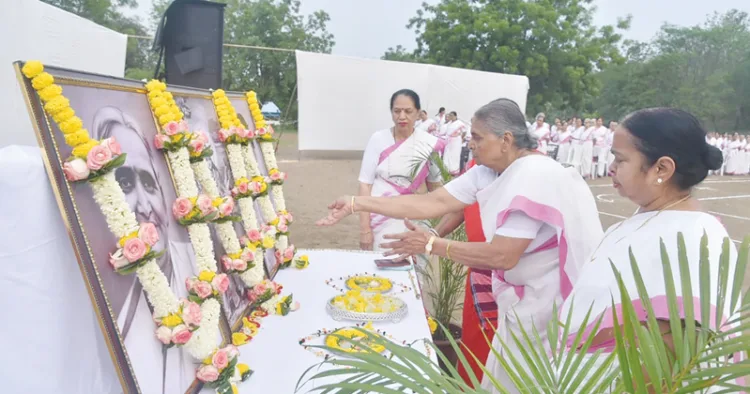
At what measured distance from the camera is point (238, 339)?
70.8 inches

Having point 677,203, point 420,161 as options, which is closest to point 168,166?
point 677,203

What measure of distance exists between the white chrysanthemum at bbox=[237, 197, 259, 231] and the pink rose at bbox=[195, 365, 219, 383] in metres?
0.83

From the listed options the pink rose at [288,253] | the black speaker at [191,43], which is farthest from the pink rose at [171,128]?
the black speaker at [191,43]

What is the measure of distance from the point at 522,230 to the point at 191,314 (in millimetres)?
1351

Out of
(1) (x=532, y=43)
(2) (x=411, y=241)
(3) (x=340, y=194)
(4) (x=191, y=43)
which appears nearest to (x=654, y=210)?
(2) (x=411, y=241)

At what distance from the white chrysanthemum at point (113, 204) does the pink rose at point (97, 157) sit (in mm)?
46

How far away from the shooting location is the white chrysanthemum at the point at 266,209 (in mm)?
2574

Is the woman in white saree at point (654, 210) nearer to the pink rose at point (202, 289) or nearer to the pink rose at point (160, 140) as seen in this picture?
the pink rose at point (202, 289)

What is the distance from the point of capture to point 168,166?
1735 mm

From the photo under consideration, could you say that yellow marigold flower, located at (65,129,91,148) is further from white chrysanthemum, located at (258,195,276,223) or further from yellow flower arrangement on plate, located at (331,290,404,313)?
white chrysanthemum, located at (258,195,276,223)

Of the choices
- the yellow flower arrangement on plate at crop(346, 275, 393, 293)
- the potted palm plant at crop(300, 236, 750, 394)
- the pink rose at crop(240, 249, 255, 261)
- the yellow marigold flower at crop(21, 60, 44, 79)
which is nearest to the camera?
the potted palm plant at crop(300, 236, 750, 394)

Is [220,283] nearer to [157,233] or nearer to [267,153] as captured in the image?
[157,233]

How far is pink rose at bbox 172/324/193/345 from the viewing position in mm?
1362

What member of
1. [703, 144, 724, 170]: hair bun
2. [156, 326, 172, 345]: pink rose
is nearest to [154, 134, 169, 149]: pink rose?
[156, 326, 172, 345]: pink rose
